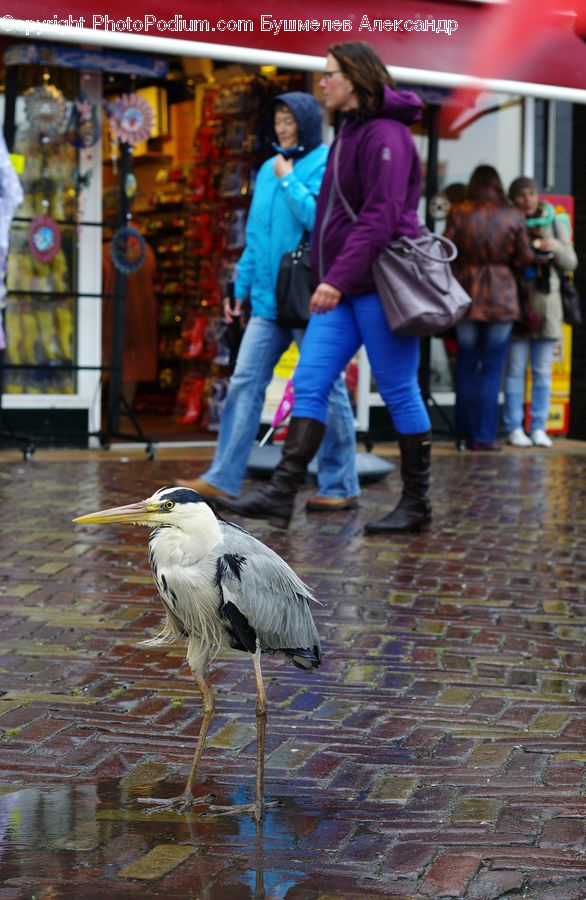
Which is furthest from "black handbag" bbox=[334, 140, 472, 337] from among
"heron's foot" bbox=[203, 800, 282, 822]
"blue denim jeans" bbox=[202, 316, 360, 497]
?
"heron's foot" bbox=[203, 800, 282, 822]

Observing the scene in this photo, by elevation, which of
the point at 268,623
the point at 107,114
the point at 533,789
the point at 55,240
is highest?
the point at 107,114

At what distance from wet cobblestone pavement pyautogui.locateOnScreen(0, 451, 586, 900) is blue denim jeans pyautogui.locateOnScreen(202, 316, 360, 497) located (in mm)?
793

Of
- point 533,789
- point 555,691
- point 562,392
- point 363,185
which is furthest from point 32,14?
point 562,392

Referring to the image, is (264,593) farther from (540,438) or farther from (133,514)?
(540,438)

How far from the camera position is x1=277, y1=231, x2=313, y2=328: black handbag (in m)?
7.43

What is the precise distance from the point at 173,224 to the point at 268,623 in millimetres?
10456

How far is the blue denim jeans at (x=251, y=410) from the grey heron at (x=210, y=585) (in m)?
4.28

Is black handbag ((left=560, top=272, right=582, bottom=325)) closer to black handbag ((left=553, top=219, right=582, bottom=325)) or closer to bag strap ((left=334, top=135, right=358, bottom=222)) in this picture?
black handbag ((left=553, top=219, right=582, bottom=325))

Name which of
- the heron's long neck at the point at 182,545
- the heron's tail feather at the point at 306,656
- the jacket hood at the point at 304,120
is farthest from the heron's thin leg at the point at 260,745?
the jacket hood at the point at 304,120

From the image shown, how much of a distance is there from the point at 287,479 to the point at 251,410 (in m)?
0.72

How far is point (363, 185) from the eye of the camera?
6.78m

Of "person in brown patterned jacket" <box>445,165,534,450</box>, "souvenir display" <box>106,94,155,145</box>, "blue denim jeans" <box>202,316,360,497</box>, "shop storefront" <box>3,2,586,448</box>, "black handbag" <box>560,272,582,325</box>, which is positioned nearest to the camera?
"blue denim jeans" <box>202,316,360,497</box>

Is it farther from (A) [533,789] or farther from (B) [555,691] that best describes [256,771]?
(B) [555,691]

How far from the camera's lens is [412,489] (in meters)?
7.23
